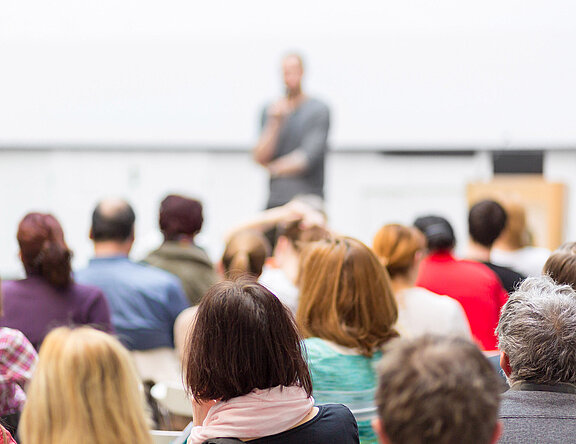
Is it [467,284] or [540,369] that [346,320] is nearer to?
[540,369]

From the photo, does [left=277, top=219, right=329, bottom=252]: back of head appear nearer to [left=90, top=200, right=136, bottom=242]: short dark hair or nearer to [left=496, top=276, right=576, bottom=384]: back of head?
[left=90, top=200, right=136, bottom=242]: short dark hair

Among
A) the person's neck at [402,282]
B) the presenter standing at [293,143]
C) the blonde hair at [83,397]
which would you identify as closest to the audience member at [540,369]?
the blonde hair at [83,397]

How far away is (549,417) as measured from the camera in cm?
152

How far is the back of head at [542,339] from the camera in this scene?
1.59m

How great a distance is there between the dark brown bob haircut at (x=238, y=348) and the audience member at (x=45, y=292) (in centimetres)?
116

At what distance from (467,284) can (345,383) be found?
1.20 m

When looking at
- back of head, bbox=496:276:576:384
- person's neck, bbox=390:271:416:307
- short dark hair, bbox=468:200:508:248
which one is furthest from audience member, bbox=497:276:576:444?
short dark hair, bbox=468:200:508:248

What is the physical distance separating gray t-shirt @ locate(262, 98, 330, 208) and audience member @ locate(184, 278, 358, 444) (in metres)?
3.64

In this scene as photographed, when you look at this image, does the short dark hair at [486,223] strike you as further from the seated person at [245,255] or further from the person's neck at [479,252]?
the seated person at [245,255]

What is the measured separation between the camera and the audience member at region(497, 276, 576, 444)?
4.94ft

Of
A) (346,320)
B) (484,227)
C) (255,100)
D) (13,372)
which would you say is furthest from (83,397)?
(255,100)

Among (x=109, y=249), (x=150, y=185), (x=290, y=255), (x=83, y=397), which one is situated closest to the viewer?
(x=83, y=397)

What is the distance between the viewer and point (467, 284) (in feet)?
10.1

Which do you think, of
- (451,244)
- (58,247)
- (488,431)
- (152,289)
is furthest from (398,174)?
(488,431)
